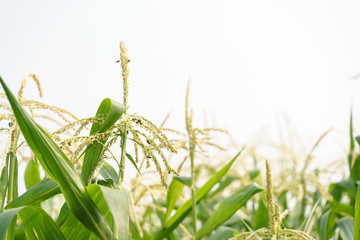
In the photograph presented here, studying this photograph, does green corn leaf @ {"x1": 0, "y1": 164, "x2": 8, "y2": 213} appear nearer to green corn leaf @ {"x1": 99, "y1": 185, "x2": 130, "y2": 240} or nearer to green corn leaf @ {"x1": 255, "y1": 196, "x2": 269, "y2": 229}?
green corn leaf @ {"x1": 99, "y1": 185, "x2": 130, "y2": 240}

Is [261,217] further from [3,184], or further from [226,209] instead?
[3,184]

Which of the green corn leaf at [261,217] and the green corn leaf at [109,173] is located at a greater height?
the green corn leaf at [109,173]

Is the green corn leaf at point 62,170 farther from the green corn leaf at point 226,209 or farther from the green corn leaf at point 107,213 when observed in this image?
the green corn leaf at point 226,209

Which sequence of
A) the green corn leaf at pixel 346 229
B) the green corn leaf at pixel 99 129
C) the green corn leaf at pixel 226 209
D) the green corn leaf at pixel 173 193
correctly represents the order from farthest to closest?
the green corn leaf at pixel 173 193, the green corn leaf at pixel 346 229, the green corn leaf at pixel 226 209, the green corn leaf at pixel 99 129

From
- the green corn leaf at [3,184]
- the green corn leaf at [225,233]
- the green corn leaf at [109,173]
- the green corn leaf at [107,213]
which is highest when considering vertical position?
the green corn leaf at [3,184]

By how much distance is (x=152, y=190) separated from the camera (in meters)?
3.18

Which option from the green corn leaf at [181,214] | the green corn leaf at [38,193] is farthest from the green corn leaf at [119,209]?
the green corn leaf at [181,214]

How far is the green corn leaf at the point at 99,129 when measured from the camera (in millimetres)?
1688

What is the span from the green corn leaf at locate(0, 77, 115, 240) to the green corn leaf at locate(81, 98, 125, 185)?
13 cm

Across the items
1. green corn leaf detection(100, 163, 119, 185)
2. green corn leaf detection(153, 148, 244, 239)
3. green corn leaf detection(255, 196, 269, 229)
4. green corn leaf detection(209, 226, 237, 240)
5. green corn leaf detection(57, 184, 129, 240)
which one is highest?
green corn leaf detection(100, 163, 119, 185)

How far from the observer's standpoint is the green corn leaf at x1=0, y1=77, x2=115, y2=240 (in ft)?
5.00

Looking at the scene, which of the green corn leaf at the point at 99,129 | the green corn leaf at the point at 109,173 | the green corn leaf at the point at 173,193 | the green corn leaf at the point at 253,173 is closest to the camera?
the green corn leaf at the point at 99,129

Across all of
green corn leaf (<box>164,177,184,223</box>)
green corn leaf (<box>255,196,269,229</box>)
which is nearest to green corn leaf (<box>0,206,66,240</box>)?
green corn leaf (<box>164,177,184,223</box>)

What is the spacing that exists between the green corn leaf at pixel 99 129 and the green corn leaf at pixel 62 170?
5.2 inches
